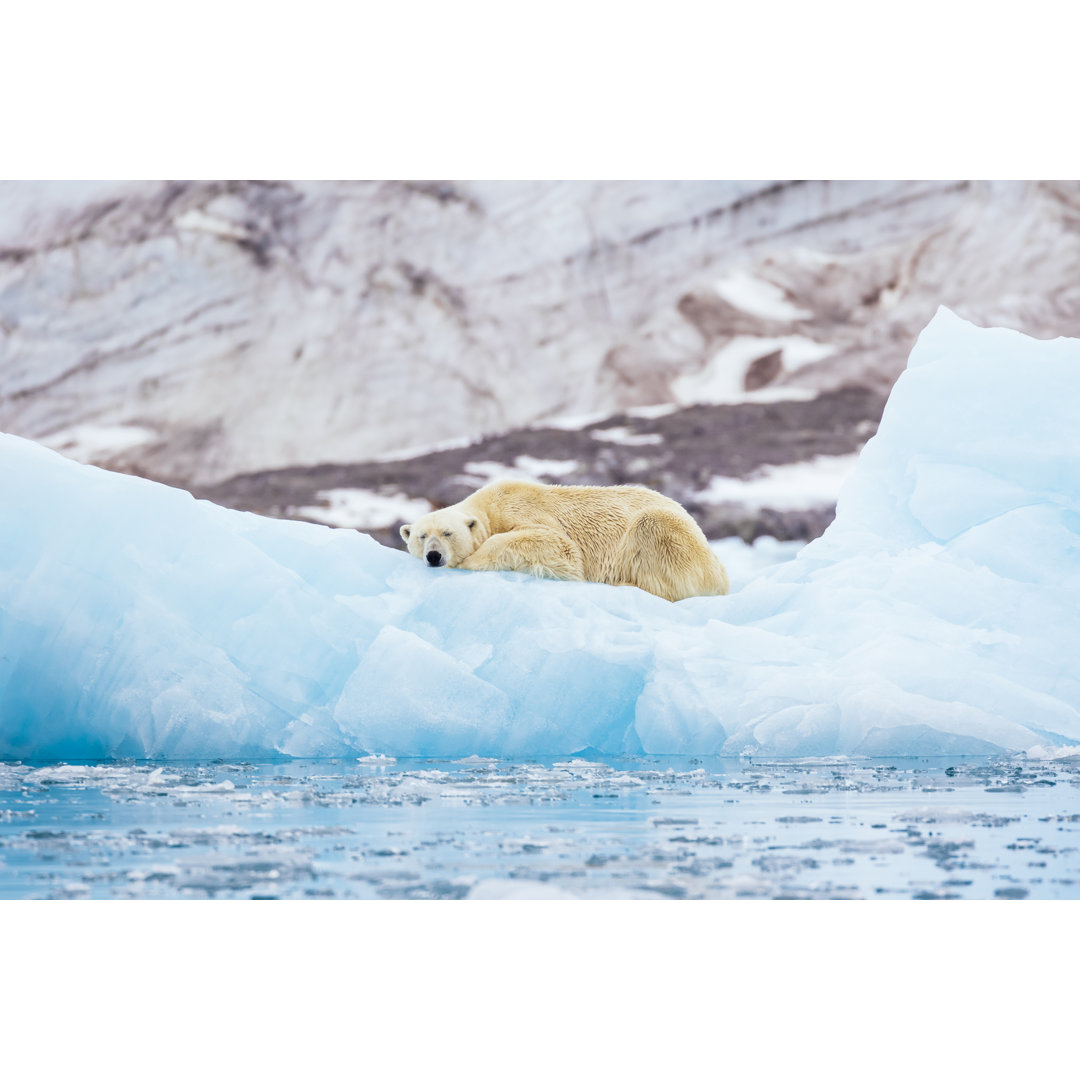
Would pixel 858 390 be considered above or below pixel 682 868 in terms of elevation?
above

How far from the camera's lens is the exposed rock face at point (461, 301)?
1364cm

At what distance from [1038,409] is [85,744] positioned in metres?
5.19

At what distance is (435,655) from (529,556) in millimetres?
865

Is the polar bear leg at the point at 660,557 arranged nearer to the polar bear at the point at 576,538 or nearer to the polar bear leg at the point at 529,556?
the polar bear at the point at 576,538

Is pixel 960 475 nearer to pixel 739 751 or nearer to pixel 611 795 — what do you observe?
pixel 739 751

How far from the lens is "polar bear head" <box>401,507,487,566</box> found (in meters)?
6.07

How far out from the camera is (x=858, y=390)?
49.0 ft

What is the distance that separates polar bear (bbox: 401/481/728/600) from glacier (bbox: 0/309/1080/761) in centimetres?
20

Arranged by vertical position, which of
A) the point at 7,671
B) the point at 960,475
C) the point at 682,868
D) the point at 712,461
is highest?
the point at 712,461

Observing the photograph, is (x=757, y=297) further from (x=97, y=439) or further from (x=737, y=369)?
(x=97, y=439)

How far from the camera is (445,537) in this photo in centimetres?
614

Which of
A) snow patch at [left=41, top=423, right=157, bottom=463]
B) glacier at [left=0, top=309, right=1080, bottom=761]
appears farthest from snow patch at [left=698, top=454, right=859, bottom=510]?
glacier at [left=0, top=309, right=1080, bottom=761]

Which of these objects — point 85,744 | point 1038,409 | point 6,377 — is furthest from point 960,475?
point 6,377

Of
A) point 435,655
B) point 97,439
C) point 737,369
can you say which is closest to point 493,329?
point 737,369
